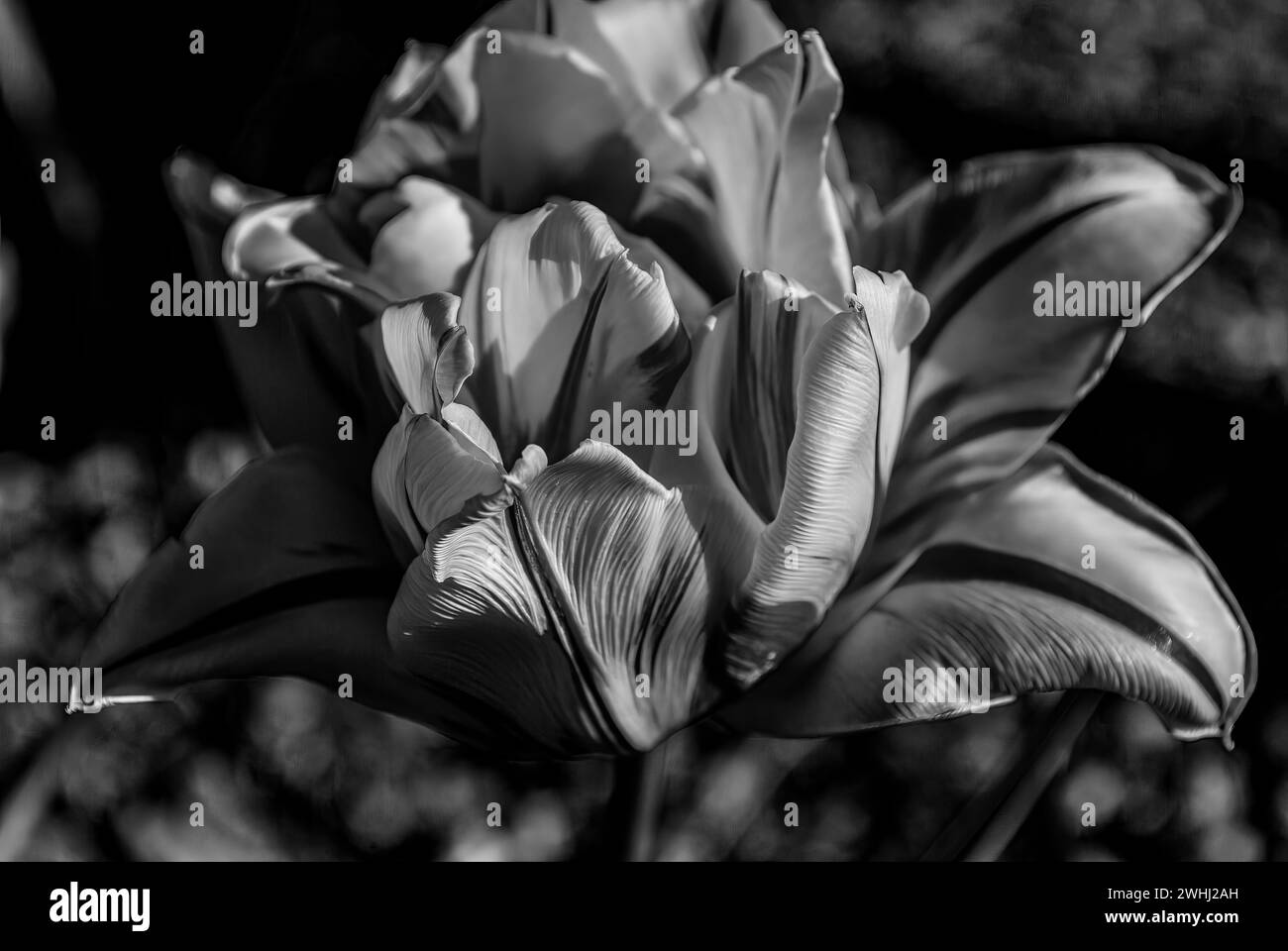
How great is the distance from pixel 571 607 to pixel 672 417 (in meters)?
0.04

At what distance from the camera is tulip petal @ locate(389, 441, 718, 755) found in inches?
7.9

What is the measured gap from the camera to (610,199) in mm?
243

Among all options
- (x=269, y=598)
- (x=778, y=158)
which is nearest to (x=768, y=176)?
(x=778, y=158)

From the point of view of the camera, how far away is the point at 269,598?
0.24m

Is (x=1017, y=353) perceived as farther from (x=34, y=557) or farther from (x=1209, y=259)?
(x=34, y=557)

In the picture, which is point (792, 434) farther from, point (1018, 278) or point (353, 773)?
point (353, 773)

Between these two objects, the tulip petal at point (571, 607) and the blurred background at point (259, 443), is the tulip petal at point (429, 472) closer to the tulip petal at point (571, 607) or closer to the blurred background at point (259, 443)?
→ the tulip petal at point (571, 607)

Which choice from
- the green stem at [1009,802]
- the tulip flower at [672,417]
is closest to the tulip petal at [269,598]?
the tulip flower at [672,417]

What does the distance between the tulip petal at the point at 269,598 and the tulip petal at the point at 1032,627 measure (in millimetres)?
71

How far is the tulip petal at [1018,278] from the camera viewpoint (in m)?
0.24

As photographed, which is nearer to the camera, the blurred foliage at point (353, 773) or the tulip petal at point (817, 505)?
the tulip petal at point (817, 505)
